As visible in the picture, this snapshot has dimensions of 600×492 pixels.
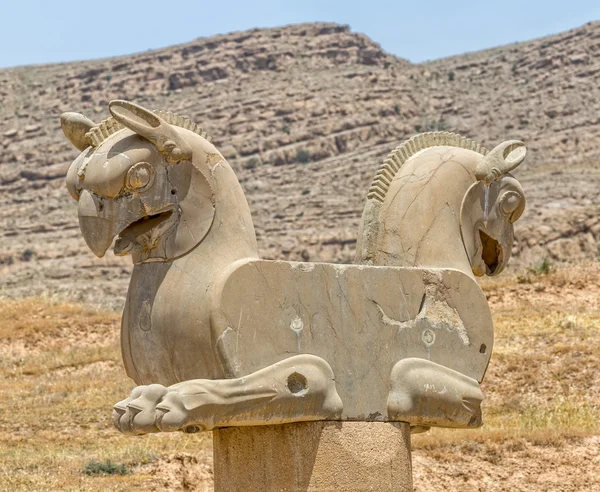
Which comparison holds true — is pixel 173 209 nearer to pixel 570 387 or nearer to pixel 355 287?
pixel 355 287

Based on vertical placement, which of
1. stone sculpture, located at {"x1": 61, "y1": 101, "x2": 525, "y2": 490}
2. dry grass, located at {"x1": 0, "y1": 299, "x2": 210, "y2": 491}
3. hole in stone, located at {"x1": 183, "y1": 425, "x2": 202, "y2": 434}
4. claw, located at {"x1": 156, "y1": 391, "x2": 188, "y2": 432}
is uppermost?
stone sculpture, located at {"x1": 61, "y1": 101, "x2": 525, "y2": 490}

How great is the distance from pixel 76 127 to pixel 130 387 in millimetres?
12942

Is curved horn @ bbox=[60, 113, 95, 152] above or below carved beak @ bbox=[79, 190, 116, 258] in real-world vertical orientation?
above

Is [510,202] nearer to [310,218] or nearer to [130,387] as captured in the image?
[130,387]

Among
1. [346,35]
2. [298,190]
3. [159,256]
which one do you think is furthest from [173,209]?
[346,35]

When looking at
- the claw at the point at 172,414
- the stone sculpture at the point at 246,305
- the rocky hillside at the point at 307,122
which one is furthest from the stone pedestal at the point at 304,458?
the rocky hillside at the point at 307,122

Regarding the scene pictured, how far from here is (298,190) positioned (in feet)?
215

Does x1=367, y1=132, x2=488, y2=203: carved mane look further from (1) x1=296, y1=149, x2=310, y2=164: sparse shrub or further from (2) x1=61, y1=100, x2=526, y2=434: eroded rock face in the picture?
(1) x1=296, y1=149, x2=310, y2=164: sparse shrub

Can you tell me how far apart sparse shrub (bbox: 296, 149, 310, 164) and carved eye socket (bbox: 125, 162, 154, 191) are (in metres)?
66.4

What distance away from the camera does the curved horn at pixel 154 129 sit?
6.96 meters

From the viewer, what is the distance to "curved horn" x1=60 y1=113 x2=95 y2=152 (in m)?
7.23

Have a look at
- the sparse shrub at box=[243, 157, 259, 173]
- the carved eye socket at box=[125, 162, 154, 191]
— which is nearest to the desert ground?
the sparse shrub at box=[243, 157, 259, 173]

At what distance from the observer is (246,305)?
692 cm

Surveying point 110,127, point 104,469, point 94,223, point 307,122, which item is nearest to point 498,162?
point 110,127
